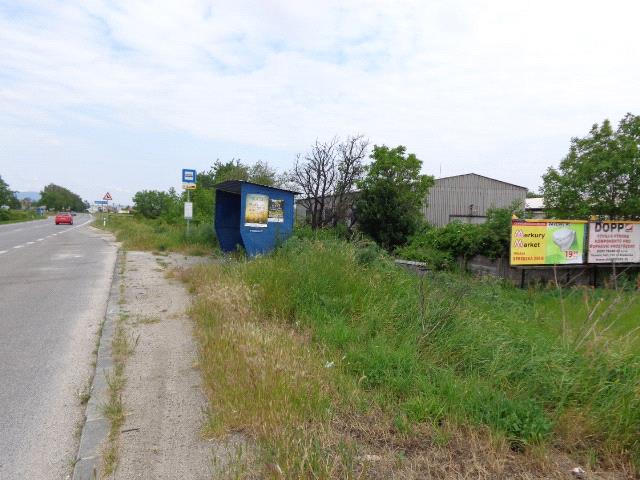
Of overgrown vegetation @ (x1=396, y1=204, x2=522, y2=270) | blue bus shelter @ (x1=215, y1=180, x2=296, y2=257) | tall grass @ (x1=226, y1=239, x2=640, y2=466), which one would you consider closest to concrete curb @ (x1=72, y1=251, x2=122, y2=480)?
tall grass @ (x1=226, y1=239, x2=640, y2=466)

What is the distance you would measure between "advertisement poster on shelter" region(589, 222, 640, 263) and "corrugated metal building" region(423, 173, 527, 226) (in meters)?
20.1

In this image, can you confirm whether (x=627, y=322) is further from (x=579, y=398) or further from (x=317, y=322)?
(x=317, y=322)

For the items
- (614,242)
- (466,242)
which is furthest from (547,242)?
(614,242)

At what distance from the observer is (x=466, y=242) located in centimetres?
1141

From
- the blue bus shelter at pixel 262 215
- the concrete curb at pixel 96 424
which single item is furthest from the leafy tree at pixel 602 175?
the concrete curb at pixel 96 424

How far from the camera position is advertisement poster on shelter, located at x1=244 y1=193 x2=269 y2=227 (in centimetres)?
1108

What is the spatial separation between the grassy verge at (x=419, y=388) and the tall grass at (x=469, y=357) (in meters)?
0.01

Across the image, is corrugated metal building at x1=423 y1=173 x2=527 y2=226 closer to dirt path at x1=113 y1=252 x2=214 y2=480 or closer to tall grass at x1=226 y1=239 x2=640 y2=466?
tall grass at x1=226 y1=239 x2=640 y2=466

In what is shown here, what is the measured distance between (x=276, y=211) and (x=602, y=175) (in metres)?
8.34

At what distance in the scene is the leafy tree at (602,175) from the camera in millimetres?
10781

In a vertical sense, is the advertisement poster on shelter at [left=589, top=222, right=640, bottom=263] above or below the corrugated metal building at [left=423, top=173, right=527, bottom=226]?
below

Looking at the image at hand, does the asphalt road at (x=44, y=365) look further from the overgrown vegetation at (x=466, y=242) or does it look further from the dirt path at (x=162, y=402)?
the overgrown vegetation at (x=466, y=242)

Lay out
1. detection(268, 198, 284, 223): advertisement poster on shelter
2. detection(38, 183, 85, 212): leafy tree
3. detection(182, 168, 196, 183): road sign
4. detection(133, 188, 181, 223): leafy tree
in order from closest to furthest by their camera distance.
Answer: detection(268, 198, 284, 223): advertisement poster on shelter
detection(182, 168, 196, 183): road sign
detection(133, 188, 181, 223): leafy tree
detection(38, 183, 85, 212): leafy tree

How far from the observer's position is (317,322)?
499 centimetres
